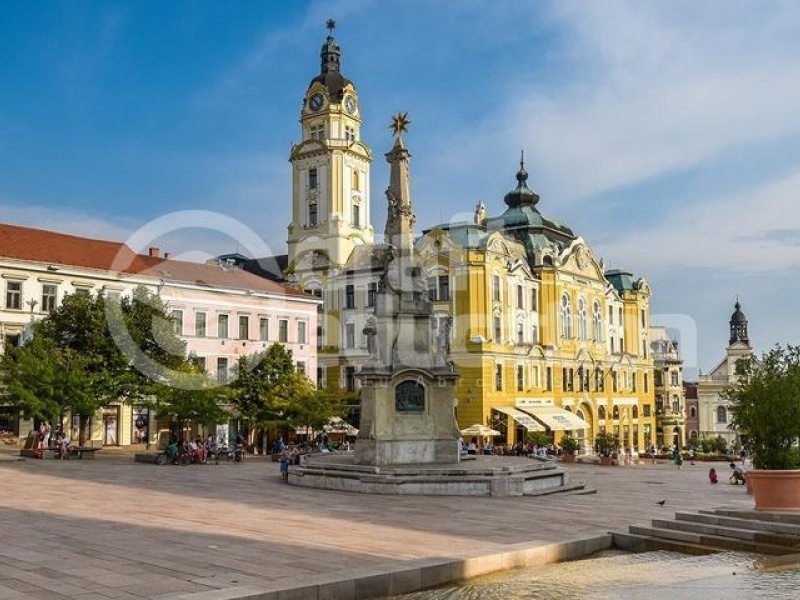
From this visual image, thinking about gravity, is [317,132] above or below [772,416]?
above

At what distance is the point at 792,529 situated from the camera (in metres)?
14.0

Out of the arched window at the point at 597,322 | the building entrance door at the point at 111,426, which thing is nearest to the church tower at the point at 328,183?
the arched window at the point at 597,322

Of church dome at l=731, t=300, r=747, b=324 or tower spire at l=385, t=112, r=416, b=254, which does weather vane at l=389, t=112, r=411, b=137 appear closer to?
tower spire at l=385, t=112, r=416, b=254

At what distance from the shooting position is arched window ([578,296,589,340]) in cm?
7200

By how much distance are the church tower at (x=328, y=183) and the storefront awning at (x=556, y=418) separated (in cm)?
1866

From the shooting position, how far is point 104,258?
52875mm

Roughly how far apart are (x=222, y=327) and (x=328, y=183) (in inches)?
800

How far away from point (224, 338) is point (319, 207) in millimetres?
19842

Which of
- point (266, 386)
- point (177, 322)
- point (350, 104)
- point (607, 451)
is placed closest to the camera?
point (177, 322)

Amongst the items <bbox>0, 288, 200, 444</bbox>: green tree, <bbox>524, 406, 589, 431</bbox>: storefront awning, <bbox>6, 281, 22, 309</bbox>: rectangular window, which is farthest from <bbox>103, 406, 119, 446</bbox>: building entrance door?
<bbox>524, 406, 589, 431</bbox>: storefront awning

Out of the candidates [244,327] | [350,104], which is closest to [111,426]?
[244,327]

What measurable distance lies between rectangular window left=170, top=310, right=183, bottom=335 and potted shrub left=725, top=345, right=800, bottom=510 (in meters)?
35.1

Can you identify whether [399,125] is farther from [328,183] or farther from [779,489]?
[328,183]

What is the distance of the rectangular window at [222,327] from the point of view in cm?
5669
